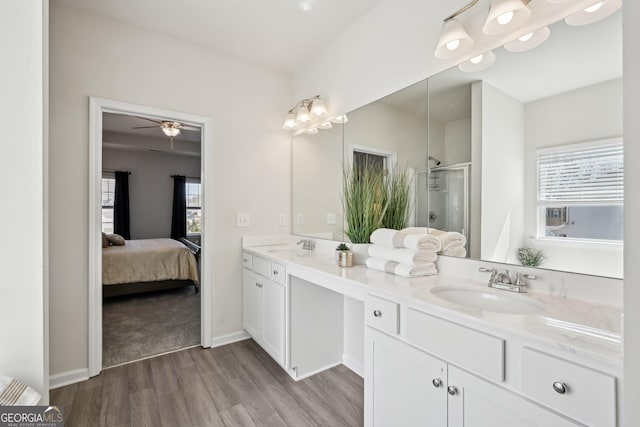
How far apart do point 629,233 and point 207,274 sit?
257 cm

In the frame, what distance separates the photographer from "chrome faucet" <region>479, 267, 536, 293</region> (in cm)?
130

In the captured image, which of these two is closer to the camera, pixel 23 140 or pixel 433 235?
pixel 23 140

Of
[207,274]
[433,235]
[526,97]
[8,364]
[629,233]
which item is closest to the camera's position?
[629,233]

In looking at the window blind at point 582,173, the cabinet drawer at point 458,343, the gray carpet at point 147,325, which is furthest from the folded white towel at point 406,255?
the gray carpet at point 147,325

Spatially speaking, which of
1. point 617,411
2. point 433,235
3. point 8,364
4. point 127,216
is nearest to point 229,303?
point 8,364

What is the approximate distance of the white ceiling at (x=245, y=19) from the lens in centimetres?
204

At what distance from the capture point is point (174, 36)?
7.95ft

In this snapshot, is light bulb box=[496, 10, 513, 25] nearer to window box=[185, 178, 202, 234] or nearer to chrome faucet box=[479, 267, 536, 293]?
chrome faucet box=[479, 267, 536, 293]

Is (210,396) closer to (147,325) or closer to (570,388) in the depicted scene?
(147,325)

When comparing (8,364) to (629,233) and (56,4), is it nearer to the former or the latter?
(629,233)

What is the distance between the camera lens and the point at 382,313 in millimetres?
1328

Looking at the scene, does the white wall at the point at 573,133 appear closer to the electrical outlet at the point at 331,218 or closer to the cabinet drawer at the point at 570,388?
the cabinet drawer at the point at 570,388

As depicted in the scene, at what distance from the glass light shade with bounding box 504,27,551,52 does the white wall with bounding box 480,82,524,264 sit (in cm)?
19

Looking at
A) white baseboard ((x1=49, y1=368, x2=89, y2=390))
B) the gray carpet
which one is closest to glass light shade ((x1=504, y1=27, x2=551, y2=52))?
the gray carpet
